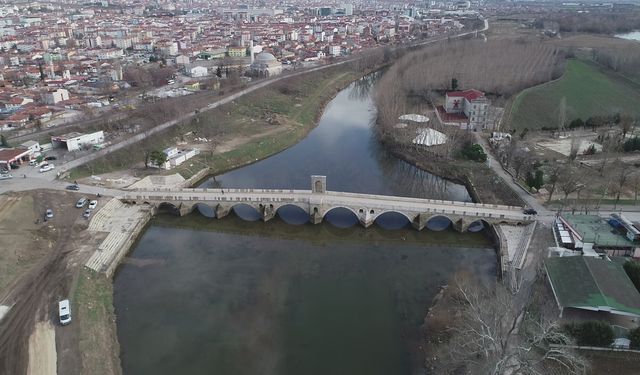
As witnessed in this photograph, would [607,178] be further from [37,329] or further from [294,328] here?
[37,329]

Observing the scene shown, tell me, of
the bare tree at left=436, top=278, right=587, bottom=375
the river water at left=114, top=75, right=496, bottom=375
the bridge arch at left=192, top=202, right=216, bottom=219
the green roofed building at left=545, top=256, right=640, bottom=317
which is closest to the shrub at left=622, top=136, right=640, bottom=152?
the river water at left=114, top=75, right=496, bottom=375

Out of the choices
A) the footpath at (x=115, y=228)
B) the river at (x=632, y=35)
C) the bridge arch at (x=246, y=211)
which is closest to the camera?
the footpath at (x=115, y=228)

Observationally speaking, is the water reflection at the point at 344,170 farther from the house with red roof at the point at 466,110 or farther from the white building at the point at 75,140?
the white building at the point at 75,140

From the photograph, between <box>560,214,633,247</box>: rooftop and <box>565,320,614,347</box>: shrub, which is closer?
<box>565,320,614,347</box>: shrub

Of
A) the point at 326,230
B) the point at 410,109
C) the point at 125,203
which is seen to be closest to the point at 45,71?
the point at 125,203

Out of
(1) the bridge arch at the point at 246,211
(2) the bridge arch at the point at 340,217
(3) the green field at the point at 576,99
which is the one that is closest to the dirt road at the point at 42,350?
(1) the bridge arch at the point at 246,211

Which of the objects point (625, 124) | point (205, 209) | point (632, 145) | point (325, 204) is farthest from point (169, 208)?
point (625, 124)

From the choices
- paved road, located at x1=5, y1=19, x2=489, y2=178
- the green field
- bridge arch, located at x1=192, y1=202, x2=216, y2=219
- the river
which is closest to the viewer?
bridge arch, located at x1=192, y1=202, x2=216, y2=219

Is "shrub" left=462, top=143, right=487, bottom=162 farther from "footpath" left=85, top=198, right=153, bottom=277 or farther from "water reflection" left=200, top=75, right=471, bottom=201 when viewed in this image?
"footpath" left=85, top=198, right=153, bottom=277
